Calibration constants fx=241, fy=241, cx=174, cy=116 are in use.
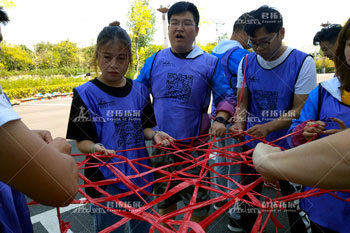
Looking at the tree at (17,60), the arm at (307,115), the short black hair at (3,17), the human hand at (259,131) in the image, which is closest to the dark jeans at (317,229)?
the arm at (307,115)

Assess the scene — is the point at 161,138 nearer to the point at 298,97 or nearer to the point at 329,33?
the point at 298,97

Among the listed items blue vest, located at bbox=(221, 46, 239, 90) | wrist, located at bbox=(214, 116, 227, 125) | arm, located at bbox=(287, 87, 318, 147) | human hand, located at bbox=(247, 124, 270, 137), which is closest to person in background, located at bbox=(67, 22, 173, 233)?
wrist, located at bbox=(214, 116, 227, 125)

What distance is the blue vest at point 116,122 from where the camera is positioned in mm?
1552

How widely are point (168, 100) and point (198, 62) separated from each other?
413mm

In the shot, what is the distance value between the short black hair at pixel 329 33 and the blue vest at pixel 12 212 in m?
3.68

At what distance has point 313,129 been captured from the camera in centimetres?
126

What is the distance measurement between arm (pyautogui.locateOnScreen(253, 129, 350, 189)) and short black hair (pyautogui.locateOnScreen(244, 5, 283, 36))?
1.50m

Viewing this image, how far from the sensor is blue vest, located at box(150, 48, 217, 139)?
1.99 meters

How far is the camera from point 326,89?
129 centimetres

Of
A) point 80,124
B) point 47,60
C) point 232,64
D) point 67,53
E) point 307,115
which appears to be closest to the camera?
point 307,115

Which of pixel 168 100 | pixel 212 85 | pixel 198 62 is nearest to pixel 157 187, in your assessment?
pixel 168 100

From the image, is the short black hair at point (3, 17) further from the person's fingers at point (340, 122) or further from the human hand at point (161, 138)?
the person's fingers at point (340, 122)

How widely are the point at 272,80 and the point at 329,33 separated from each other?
1.87 m

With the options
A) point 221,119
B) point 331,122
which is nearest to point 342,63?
point 331,122
